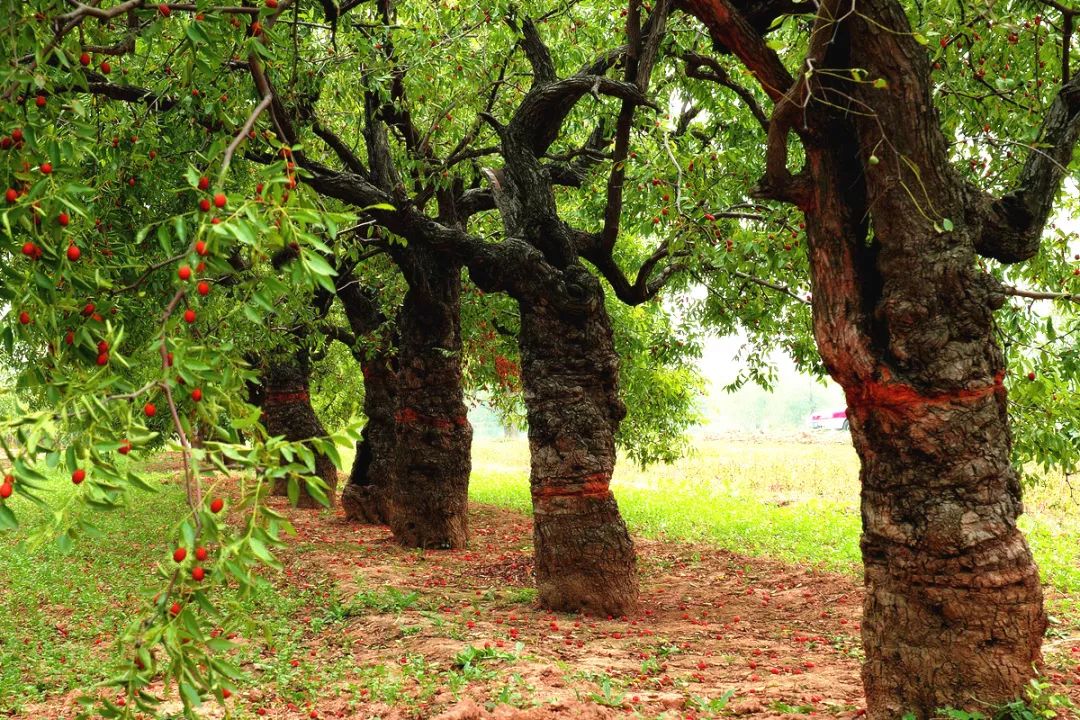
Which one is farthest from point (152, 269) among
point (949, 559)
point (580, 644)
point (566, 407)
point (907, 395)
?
point (566, 407)

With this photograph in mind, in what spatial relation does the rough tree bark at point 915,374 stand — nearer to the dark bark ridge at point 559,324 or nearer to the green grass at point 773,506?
the dark bark ridge at point 559,324

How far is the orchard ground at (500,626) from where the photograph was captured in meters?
5.52

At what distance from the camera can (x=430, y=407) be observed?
11461 mm

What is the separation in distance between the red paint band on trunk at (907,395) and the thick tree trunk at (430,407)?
23.0 feet

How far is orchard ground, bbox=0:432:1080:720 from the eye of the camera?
18.1 ft

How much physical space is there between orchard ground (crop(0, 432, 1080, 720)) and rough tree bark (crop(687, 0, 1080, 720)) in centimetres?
87

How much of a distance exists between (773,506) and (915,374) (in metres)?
14.7

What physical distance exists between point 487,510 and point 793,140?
11.2 m

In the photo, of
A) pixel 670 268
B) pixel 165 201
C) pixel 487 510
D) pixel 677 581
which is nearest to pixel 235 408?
pixel 165 201

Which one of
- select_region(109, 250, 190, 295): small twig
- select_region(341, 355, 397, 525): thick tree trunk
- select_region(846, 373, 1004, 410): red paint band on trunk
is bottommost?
select_region(341, 355, 397, 525): thick tree trunk

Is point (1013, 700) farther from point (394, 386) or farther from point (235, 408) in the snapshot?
point (394, 386)

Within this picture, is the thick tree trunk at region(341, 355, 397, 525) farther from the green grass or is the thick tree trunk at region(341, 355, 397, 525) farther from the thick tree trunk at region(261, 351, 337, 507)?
the green grass

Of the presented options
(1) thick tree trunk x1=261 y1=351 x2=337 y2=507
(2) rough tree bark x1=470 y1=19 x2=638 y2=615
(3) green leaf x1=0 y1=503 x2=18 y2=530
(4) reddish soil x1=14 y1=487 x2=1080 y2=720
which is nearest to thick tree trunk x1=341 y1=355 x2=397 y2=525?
(1) thick tree trunk x1=261 y1=351 x2=337 y2=507

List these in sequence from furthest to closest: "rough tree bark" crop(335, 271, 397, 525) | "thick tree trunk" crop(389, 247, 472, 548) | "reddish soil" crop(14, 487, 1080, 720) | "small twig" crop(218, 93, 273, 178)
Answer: "rough tree bark" crop(335, 271, 397, 525)
"thick tree trunk" crop(389, 247, 472, 548)
"reddish soil" crop(14, 487, 1080, 720)
"small twig" crop(218, 93, 273, 178)
